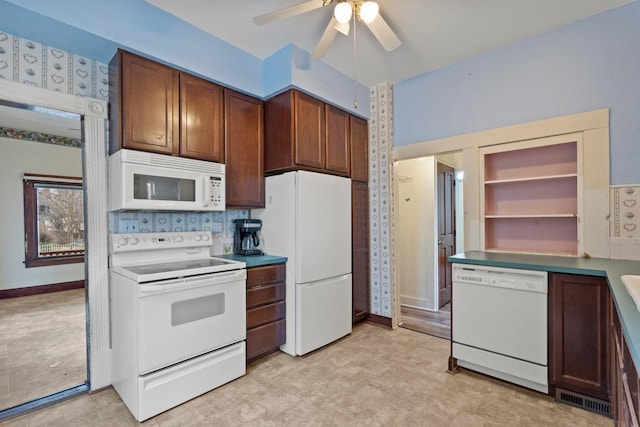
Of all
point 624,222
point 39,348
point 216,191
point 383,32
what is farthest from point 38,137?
point 624,222

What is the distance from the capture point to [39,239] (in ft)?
15.9

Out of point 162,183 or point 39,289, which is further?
point 39,289

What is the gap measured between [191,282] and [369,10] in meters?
2.03

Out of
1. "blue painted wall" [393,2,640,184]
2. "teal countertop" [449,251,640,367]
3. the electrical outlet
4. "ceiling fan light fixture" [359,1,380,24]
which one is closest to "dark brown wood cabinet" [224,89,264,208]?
the electrical outlet

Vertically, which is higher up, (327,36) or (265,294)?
(327,36)

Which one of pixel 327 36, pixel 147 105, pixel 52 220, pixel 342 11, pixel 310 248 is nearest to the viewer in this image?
pixel 342 11

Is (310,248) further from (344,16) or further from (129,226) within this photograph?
(344,16)

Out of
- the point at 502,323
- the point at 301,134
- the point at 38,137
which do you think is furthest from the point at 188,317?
the point at 38,137

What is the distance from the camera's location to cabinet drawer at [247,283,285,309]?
8.22ft

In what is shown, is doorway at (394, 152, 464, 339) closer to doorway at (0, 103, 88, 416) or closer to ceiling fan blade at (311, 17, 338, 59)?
ceiling fan blade at (311, 17, 338, 59)

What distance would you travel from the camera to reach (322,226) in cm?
286

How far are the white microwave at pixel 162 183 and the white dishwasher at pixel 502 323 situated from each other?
2.07 meters

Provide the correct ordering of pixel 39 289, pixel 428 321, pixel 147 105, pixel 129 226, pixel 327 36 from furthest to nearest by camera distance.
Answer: pixel 39 289 < pixel 428 321 < pixel 129 226 < pixel 147 105 < pixel 327 36

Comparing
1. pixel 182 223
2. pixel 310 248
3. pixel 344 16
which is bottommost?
pixel 310 248
